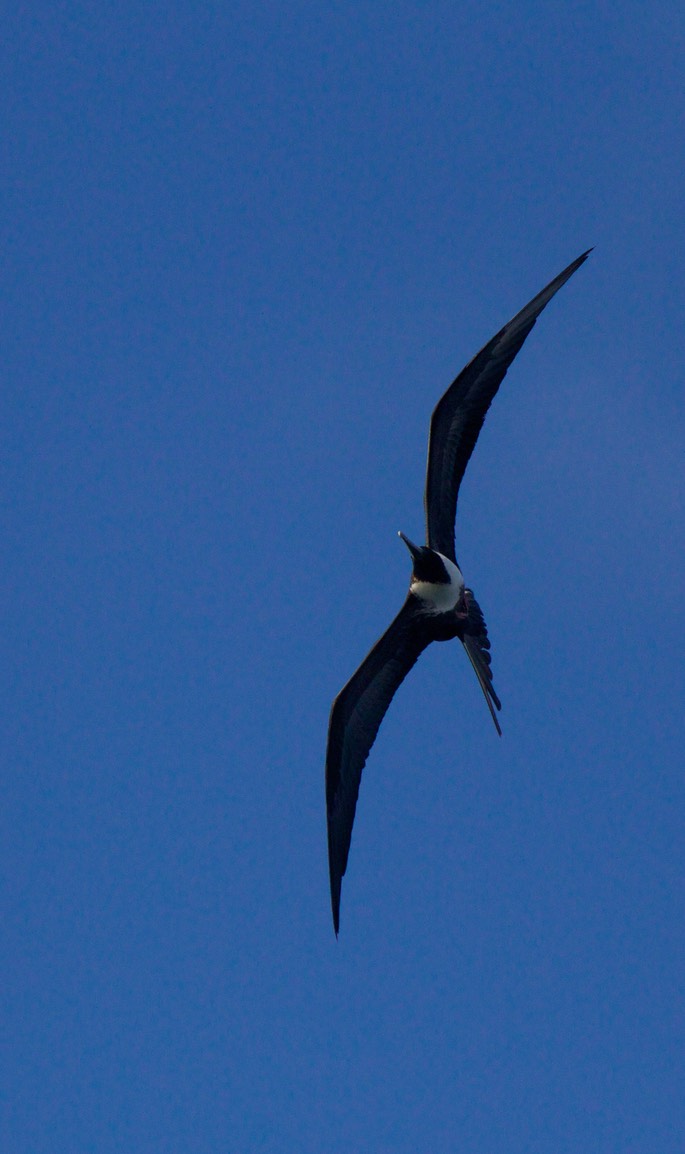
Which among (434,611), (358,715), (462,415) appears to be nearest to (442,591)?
(434,611)

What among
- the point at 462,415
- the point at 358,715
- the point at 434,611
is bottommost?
the point at 358,715

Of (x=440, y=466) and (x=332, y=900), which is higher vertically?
(x=440, y=466)

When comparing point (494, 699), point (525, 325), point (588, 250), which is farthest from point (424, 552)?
point (588, 250)

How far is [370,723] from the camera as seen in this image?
15852mm

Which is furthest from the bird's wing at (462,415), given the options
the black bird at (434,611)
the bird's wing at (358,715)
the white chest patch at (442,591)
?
the bird's wing at (358,715)

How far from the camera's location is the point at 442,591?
15180 mm

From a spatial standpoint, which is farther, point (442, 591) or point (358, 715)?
point (358, 715)

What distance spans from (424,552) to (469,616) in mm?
926

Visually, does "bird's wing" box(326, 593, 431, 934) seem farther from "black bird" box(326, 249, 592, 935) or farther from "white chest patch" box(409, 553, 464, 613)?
"white chest patch" box(409, 553, 464, 613)

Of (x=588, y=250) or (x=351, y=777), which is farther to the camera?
(x=351, y=777)

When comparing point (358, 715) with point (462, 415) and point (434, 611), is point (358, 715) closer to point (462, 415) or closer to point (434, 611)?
point (434, 611)

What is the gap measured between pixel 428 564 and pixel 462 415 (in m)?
1.77

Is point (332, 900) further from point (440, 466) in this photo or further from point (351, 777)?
point (440, 466)

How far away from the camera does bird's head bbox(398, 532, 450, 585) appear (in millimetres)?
15039
